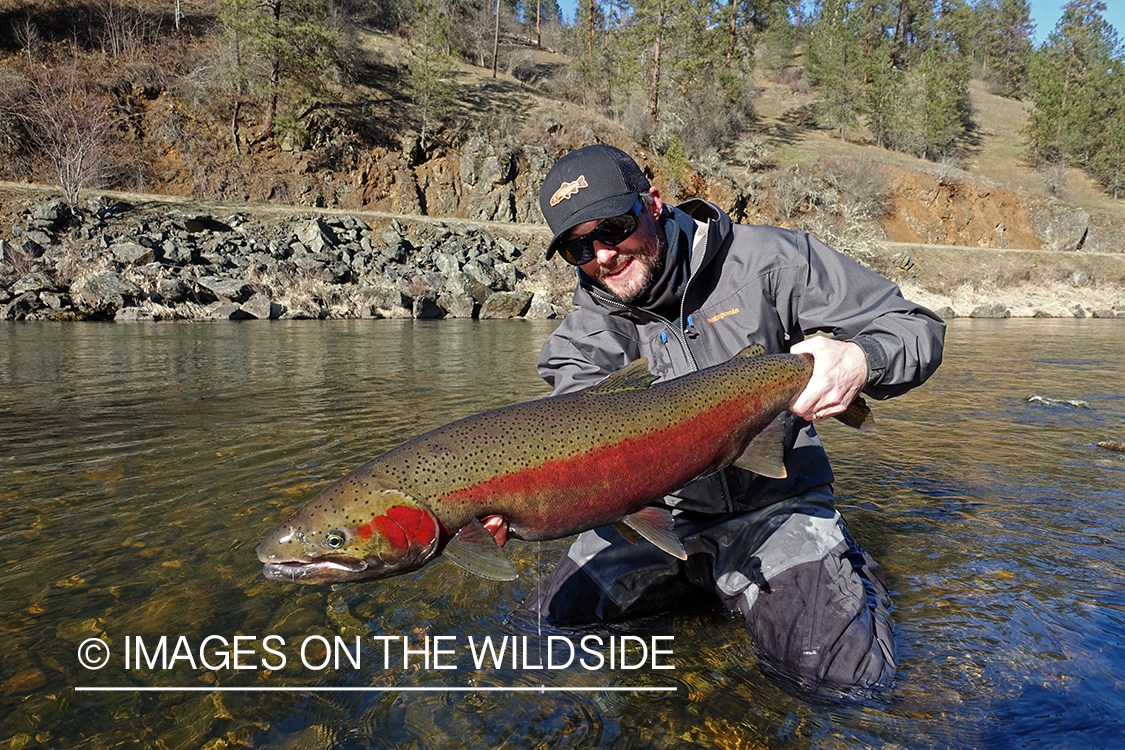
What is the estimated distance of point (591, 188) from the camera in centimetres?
297

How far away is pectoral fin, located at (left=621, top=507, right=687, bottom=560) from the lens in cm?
240

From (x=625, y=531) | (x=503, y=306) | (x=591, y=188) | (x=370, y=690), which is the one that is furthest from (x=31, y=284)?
(x=625, y=531)

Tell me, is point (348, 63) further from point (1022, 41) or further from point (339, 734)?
point (1022, 41)

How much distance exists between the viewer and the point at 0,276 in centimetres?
1997

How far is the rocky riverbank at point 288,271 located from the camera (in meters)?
20.8

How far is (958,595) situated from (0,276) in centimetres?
2529

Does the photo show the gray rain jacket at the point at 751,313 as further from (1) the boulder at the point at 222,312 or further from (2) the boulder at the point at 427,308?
(2) the boulder at the point at 427,308

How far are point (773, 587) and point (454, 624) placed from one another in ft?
5.06

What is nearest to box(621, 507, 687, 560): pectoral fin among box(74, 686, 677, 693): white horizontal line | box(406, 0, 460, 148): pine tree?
box(74, 686, 677, 693): white horizontal line

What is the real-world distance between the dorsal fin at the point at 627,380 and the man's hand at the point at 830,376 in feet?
2.05

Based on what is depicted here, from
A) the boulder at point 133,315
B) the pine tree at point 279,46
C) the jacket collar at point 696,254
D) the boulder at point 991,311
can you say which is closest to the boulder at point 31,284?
the boulder at point 133,315

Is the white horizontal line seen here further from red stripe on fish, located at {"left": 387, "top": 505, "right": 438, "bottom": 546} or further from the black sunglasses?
the black sunglasses

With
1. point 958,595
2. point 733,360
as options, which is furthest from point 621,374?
point 958,595

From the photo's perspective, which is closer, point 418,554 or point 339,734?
point 418,554
